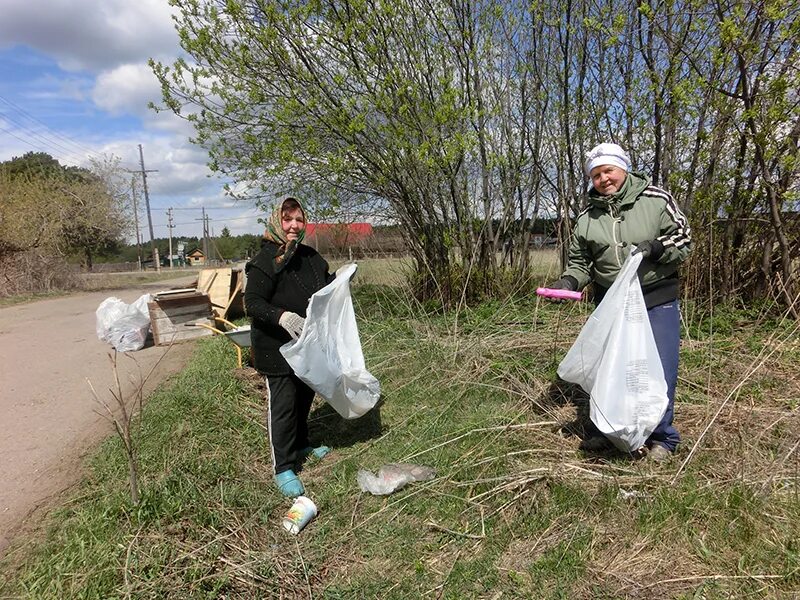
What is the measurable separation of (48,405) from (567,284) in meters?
4.72

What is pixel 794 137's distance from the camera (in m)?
4.20

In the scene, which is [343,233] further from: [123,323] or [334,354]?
[334,354]

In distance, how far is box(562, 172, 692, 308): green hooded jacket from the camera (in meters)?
2.72

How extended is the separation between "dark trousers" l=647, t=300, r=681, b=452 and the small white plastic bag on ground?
130 centimetres

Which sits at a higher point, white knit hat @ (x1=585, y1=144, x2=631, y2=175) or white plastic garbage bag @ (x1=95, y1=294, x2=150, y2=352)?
white knit hat @ (x1=585, y1=144, x2=631, y2=175)

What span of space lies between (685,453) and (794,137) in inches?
122

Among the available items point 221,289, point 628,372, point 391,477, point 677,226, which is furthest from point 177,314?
point 677,226

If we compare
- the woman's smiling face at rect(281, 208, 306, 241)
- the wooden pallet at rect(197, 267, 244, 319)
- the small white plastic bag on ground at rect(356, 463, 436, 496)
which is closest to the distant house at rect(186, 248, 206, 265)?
the wooden pallet at rect(197, 267, 244, 319)

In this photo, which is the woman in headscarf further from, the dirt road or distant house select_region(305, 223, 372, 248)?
distant house select_region(305, 223, 372, 248)

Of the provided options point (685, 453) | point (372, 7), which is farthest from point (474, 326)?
point (372, 7)

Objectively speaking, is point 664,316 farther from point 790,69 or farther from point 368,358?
point 368,358

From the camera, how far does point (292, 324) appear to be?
2.95 m

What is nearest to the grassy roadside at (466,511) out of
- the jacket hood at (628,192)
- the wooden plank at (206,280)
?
the jacket hood at (628,192)

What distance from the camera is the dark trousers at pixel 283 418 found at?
10.1ft
